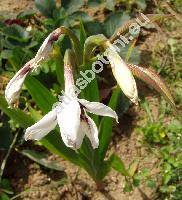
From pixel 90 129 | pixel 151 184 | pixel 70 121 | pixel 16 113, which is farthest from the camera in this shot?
pixel 151 184

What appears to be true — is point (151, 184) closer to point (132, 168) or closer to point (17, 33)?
point (132, 168)

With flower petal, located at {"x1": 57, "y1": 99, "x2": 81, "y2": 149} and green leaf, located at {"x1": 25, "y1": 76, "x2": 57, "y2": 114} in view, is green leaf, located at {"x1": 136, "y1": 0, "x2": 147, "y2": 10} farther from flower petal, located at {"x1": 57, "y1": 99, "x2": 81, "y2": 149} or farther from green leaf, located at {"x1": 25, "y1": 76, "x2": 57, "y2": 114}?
flower petal, located at {"x1": 57, "y1": 99, "x2": 81, "y2": 149}

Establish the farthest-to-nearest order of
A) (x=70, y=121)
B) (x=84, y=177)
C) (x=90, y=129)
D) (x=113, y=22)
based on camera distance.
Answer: (x=113, y=22) < (x=84, y=177) < (x=90, y=129) < (x=70, y=121)

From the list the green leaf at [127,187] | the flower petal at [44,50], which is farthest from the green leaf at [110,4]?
the flower petal at [44,50]

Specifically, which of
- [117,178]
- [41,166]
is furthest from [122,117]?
[41,166]

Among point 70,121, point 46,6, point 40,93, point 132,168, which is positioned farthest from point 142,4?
point 70,121

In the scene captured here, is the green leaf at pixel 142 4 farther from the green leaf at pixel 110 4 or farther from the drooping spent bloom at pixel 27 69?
the drooping spent bloom at pixel 27 69

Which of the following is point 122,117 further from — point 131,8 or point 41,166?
point 131,8
